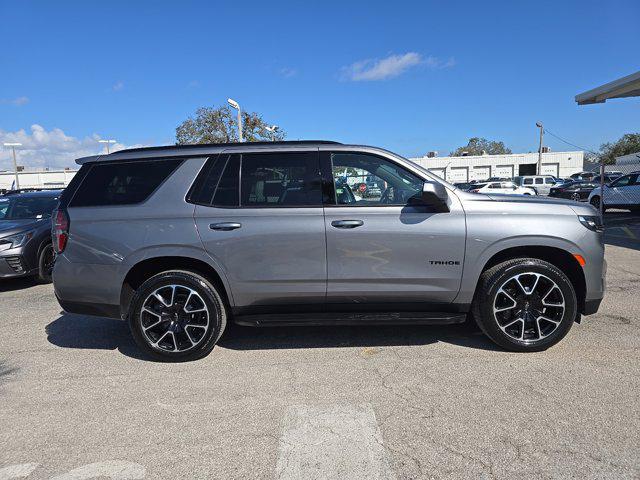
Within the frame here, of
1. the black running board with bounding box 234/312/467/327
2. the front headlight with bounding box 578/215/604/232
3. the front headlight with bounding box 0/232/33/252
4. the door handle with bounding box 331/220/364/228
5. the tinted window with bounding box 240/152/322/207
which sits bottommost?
the black running board with bounding box 234/312/467/327

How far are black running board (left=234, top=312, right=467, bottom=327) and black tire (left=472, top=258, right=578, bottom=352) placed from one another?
0.24m

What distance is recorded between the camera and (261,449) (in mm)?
2719

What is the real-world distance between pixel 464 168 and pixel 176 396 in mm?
64442

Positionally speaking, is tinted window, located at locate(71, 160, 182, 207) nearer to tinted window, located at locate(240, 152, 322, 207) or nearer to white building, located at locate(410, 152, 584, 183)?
tinted window, located at locate(240, 152, 322, 207)

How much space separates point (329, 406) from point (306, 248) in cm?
132

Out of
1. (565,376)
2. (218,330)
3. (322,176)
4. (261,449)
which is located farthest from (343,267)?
(565,376)

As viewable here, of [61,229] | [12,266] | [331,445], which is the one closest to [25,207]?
[12,266]

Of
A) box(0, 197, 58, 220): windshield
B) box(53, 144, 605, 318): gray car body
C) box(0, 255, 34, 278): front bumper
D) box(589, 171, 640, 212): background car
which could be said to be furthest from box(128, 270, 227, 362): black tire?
box(589, 171, 640, 212): background car

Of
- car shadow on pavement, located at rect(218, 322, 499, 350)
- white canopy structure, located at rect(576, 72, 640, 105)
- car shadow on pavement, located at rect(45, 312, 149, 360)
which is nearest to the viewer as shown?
car shadow on pavement, located at rect(218, 322, 499, 350)

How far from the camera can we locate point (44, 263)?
7480 millimetres

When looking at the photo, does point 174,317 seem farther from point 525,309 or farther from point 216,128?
point 216,128

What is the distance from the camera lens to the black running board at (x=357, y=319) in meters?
3.89

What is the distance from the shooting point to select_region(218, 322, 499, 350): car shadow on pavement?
4320 millimetres

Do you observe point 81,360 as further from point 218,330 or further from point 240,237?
point 240,237
